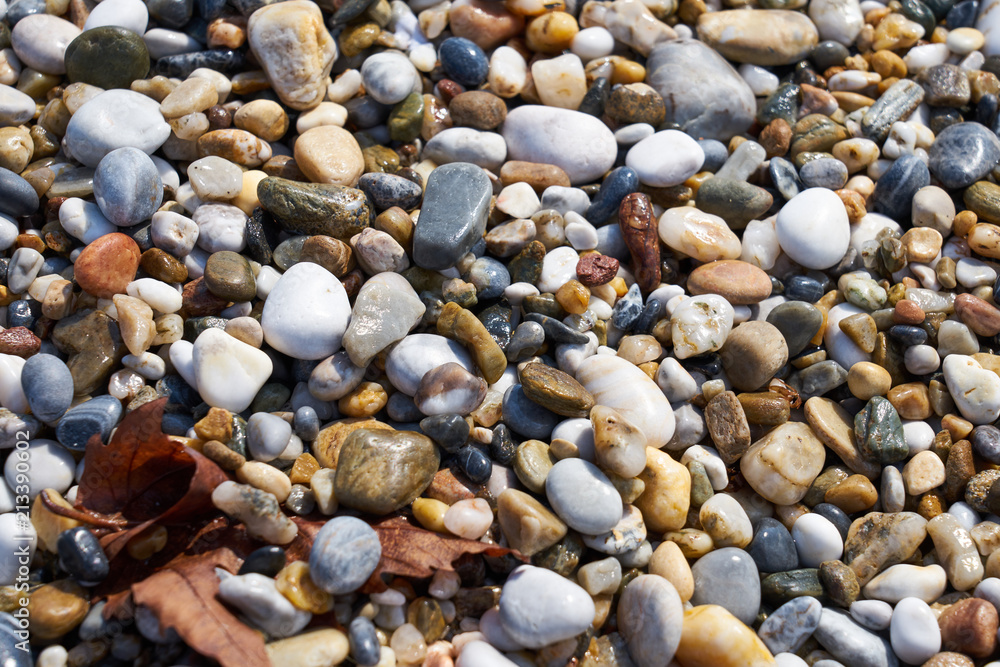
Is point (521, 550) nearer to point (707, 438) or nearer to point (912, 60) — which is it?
point (707, 438)

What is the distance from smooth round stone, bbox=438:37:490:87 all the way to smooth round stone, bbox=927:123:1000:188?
2261 mm

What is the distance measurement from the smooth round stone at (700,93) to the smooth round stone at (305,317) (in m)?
1.98

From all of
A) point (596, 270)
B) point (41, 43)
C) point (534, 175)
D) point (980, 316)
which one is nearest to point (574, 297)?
point (596, 270)

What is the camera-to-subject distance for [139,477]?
2176mm

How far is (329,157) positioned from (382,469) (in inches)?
57.6

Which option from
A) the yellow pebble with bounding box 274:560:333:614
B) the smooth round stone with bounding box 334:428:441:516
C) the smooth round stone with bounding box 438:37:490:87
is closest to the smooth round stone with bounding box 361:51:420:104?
the smooth round stone with bounding box 438:37:490:87

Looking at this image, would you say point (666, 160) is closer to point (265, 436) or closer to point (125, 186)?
point (265, 436)

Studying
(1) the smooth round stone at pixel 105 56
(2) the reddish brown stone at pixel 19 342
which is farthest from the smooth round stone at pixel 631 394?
(1) the smooth round stone at pixel 105 56

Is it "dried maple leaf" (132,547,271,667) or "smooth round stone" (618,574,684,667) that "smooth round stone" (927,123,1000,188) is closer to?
"smooth round stone" (618,574,684,667)

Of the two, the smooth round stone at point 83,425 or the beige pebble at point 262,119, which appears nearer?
the smooth round stone at point 83,425

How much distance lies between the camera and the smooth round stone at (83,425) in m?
2.25

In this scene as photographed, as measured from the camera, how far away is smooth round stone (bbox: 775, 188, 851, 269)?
2914mm

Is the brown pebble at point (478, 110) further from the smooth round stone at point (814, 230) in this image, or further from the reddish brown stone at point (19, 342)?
the reddish brown stone at point (19, 342)

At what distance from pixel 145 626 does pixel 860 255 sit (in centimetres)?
315
